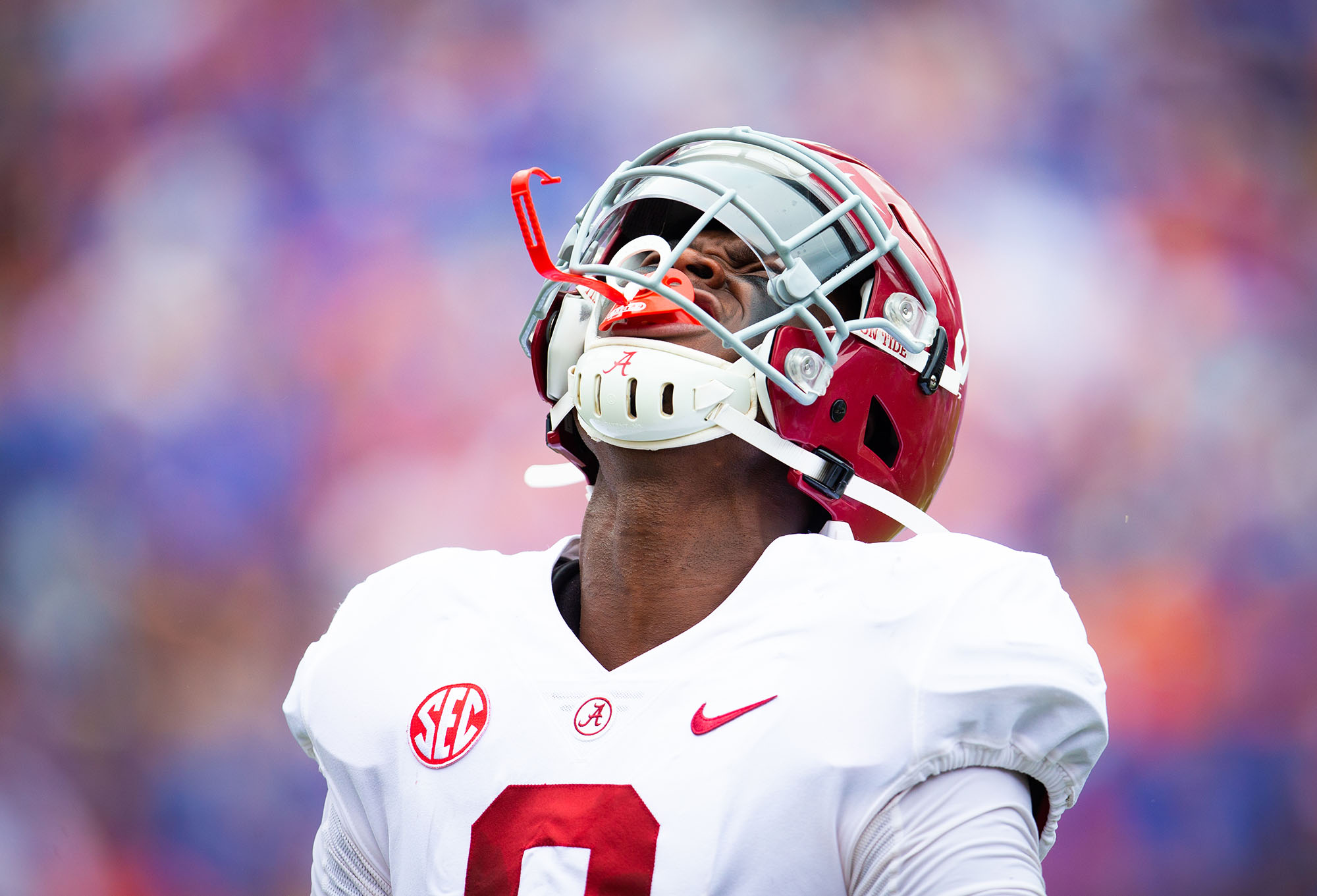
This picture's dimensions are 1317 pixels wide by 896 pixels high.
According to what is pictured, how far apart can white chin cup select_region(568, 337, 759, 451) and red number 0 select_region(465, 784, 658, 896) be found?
36 cm

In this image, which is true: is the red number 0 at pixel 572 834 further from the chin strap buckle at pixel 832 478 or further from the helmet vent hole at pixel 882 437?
the helmet vent hole at pixel 882 437

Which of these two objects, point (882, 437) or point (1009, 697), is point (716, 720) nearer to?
point (1009, 697)

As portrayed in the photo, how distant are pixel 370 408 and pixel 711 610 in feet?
6.27

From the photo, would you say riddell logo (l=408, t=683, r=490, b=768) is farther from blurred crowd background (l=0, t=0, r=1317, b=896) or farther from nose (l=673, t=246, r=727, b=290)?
blurred crowd background (l=0, t=0, r=1317, b=896)

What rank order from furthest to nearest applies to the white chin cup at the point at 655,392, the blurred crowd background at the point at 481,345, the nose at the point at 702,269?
the blurred crowd background at the point at 481,345, the nose at the point at 702,269, the white chin cup at the point at 655,392

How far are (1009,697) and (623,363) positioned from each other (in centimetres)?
50

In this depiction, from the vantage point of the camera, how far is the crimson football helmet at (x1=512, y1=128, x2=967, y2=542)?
50.6 inches

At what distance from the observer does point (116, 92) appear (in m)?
3.18

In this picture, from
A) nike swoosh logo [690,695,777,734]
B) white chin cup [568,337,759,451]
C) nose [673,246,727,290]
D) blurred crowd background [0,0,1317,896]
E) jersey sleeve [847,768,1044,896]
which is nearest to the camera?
jersey sleeve [847,768,1044,896]

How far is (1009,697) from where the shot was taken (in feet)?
3.54

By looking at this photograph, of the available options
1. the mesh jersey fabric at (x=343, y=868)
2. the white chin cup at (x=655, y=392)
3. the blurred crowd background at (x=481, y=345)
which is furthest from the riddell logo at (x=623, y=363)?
the blurred crowd background at (x=481, y=345)

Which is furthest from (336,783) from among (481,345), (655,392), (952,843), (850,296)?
(481,345)

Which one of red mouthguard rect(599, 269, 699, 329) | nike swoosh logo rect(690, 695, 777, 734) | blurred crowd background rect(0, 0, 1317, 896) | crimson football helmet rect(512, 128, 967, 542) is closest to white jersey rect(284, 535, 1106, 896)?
nike swoosh logo rect(690, 695, 777, 734)

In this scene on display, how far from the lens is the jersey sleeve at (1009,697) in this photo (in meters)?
1.07
